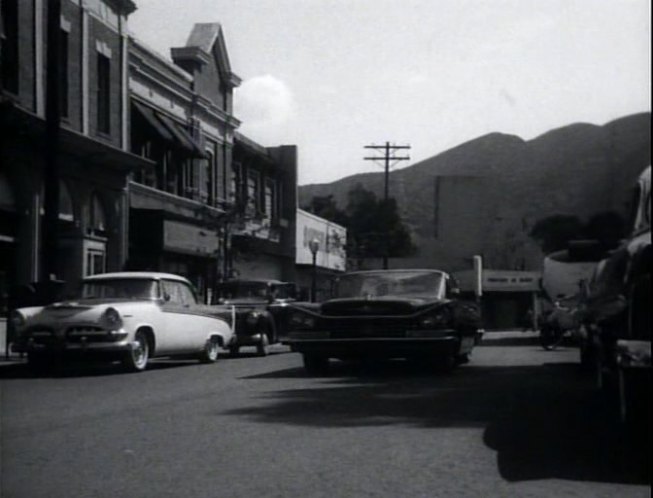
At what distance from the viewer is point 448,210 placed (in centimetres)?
232

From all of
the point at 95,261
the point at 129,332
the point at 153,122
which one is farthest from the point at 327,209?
the point at 129,332

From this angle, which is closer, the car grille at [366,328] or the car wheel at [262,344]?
the car grille at [366,328]

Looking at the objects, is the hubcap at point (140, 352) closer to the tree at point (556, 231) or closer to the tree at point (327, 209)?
the tree at point (327, 209)

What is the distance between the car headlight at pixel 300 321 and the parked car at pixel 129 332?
971mm

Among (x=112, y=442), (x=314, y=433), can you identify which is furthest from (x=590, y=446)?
(x=112, y=442)

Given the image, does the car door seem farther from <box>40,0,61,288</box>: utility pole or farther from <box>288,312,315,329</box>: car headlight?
<box>40,0,61,288</box>: utility pole

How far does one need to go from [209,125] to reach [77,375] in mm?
9827

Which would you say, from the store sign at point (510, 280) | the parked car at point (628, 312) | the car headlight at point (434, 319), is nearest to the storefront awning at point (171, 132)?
the store sign at point (510, 280)

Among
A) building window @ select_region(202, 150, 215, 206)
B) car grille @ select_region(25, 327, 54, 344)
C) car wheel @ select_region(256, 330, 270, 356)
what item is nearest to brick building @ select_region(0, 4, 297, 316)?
building window @ select_region(202, 150, 215, 206)

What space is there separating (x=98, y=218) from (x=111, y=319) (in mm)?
8551

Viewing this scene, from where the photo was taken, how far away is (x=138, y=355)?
1346cm

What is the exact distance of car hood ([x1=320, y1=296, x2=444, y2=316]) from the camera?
11656mm

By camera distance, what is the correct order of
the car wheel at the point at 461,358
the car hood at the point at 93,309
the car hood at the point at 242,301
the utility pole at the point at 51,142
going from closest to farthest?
the utility pole at the point at 51,142 < the car hood at the point at 242,301 < the car hood at the point at 93,309 < the car wheel at the point at 461,358

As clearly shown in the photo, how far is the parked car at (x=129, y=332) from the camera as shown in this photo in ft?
35.0
